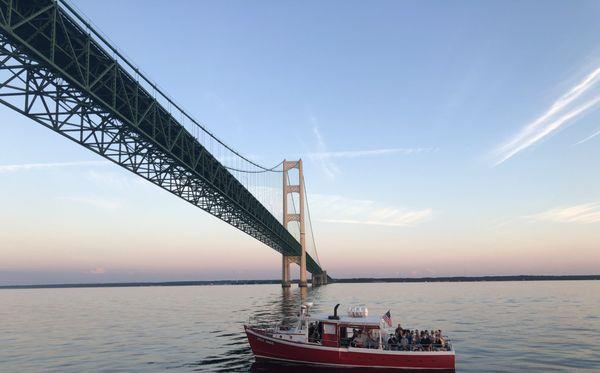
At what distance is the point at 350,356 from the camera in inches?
898

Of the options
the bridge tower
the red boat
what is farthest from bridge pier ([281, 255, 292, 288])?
the red boat

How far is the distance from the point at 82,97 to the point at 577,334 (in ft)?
126

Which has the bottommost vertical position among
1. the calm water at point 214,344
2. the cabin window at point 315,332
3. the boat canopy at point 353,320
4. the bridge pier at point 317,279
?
Answer: the calm water at point 214,344

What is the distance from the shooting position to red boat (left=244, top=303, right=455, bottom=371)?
2233 centimetres

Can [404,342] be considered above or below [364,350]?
above

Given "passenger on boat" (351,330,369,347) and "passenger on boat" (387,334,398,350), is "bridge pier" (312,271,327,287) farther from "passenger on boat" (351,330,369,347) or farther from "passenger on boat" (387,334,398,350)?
"passenger on boat" (387,334,398,350)

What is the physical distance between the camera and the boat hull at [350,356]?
2208cm

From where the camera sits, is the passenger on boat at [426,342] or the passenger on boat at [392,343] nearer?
the passenger on boat at [426,342]

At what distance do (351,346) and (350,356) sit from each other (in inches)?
19.4

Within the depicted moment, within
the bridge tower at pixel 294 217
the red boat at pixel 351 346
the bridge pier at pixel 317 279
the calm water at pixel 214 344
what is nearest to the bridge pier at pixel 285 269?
the bridge tower at pixel 294 217

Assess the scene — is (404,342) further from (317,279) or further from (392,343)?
(317,279)

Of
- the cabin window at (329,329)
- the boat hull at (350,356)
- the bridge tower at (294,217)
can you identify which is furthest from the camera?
the bridge tower at (294,217)

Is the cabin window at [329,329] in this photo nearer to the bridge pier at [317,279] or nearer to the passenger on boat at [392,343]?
the passenger on boat at [392,343]

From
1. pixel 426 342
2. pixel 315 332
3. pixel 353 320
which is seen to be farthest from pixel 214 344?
pixel 426 342
